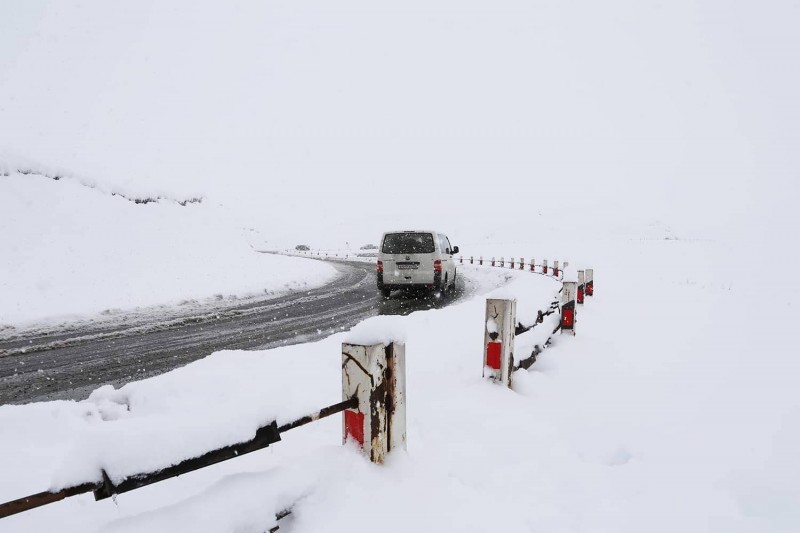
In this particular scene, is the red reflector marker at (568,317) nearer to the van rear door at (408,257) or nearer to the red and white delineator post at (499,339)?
the red and white delineator post at (499,339)

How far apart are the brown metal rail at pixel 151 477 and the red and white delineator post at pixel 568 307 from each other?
20.2ft

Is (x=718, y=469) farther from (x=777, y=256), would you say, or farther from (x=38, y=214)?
(x=777, y=256)

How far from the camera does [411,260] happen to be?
13.0 meters

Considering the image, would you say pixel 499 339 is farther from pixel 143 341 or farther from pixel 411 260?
pixel 411 260

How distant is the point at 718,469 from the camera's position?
3.58m

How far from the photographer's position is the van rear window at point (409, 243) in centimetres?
1305

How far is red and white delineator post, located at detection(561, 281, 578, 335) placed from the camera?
766 centimetres

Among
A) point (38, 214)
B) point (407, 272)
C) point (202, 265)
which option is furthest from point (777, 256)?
point (38, 214)

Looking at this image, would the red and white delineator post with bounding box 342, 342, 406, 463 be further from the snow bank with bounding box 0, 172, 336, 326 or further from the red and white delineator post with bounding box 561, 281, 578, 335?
the snow bank with bounding box 0, 172, 336, 326

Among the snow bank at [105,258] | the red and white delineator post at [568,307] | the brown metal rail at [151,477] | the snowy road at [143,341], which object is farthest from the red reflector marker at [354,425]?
the snow bank at [105,258]

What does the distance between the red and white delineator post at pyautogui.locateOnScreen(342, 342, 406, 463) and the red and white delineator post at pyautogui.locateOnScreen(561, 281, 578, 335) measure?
18.3ft

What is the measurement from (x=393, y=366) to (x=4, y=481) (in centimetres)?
244

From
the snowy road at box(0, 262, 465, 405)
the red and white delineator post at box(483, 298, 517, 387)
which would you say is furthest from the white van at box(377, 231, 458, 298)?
the red and white delineator post at box(483, 298, 517, 387)

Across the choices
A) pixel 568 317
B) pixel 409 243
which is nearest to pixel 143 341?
pixel 409 243
